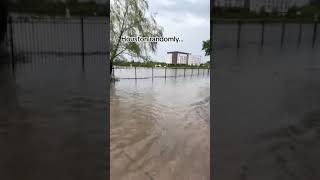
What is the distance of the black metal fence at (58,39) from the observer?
5.91 ft

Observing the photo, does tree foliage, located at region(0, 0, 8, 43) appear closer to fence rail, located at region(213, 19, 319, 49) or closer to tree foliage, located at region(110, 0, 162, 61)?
tree foliage, located at region(110, 0, 162, 61)

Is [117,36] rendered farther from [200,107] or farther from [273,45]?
[273,45]

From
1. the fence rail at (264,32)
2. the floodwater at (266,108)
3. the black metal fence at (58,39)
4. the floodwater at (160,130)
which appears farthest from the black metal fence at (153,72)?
the black metal fence at (58,39)

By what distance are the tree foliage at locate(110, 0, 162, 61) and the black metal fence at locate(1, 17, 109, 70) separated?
1.13 m

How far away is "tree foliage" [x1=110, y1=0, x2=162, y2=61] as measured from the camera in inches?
144

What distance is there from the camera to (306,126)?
2.42m

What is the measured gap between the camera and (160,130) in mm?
2756

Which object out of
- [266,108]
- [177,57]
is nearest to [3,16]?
[177,57]

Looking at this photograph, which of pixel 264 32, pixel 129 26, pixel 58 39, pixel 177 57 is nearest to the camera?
pixel 58 39

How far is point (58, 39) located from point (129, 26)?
188 cm

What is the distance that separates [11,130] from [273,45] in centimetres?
212

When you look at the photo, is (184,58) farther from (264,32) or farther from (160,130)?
(264,32)

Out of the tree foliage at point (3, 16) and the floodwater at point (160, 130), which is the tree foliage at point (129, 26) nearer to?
the floodwater at point (160, 130)

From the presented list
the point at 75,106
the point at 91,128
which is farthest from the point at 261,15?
the point at 75,106
